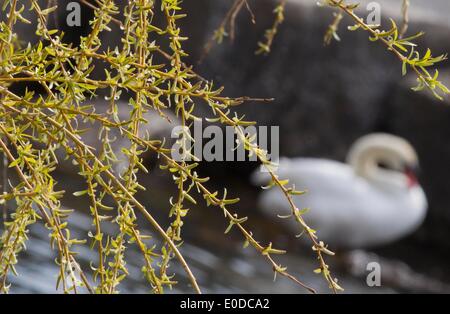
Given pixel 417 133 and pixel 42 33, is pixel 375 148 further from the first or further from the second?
pixel 42 33

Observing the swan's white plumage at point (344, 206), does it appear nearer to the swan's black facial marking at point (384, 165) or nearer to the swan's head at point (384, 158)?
the swan's head at point (384, 158)

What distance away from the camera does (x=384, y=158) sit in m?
3.75

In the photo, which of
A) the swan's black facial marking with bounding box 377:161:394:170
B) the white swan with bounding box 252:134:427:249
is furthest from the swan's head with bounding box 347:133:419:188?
the swan's black facial marking with bounding box 377:161:394:170

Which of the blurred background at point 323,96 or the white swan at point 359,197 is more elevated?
the blurred background at point 323,96

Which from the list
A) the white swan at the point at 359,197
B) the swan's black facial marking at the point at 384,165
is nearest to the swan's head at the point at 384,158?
the white swan at the point at 359,197

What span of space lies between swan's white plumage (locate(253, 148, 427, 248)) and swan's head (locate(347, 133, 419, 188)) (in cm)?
5

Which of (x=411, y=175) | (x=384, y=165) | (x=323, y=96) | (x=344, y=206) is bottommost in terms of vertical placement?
(x=344, y=206)

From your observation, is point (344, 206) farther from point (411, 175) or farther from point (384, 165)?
point (384, 165)

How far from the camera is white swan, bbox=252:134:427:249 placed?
141 inches

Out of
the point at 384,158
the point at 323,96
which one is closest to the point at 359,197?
the point at 384,158

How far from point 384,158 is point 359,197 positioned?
0.22 m

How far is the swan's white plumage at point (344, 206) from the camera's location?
3576 mm
